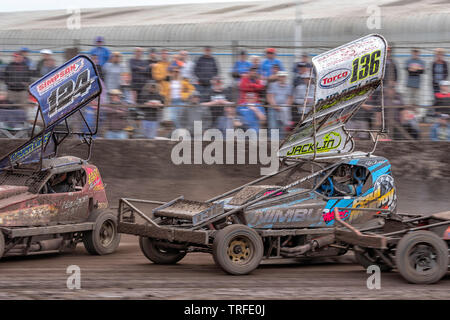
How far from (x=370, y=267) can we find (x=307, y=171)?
173 cm

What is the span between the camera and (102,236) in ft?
34.2

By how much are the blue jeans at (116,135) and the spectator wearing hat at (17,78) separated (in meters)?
1.50

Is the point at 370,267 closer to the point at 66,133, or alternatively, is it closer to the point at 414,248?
the point at 414,248

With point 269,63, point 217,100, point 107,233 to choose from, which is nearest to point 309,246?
point 107,233

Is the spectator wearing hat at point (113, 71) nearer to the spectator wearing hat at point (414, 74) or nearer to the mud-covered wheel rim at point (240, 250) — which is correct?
the spectator wearing hat at point (414, 74)

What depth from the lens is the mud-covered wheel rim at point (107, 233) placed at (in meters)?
10.4

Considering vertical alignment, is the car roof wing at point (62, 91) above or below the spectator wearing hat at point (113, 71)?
below

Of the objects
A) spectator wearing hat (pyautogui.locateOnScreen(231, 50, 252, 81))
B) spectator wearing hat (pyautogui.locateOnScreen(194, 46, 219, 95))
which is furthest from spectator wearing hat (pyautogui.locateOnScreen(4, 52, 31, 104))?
spectator wearing hat (pyautogui.locateOnScreen(231, 50, 252, 81))

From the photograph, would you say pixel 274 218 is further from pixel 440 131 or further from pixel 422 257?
pixel 440 131

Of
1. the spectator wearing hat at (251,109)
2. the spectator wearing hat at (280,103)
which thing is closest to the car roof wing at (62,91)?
the spectator wearing hat at (251,109)

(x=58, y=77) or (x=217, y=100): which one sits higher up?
(x=217, y=100)

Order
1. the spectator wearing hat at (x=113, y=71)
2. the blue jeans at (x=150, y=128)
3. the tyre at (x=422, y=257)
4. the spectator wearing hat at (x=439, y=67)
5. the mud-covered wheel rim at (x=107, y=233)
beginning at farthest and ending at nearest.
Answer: the blue jeans at (x=150, y=128) < the spectator wearing hat at (x=113, y=71) < the spectator wearing hat at (x=439, y=67) < the mud-covered wheel rim at (x=107, y=233) < the tyre at (x=422, y=257)

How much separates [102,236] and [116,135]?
119 inches

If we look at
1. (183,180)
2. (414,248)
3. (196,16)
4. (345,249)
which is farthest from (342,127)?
(196,16)
